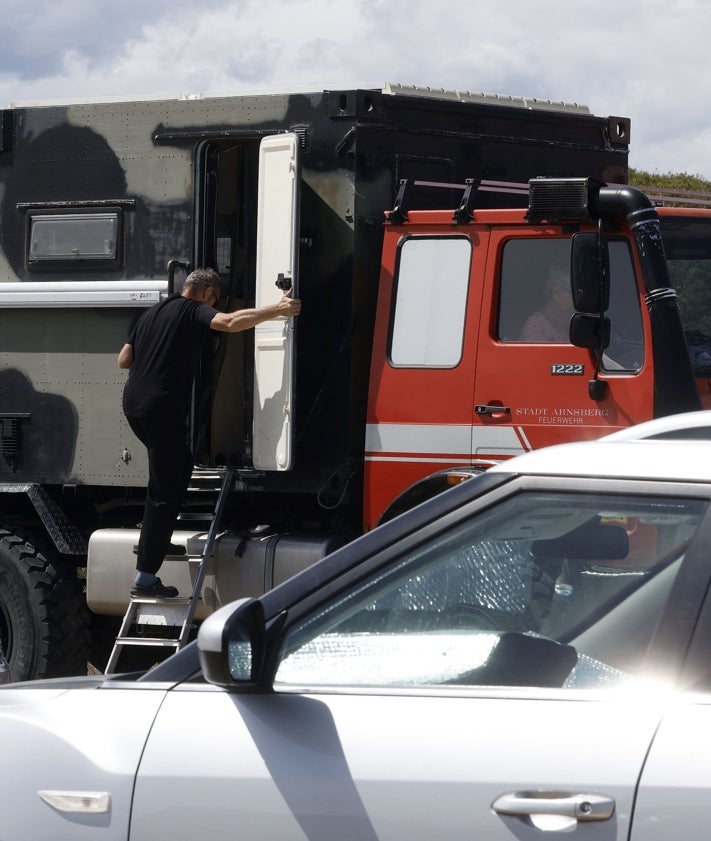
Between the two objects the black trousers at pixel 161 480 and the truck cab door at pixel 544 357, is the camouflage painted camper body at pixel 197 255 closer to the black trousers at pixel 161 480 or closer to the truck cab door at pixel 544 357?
the black trousers at pixel 161 480

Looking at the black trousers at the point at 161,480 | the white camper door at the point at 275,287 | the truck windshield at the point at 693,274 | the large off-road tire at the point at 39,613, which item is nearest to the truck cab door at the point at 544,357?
the truck windshield at the point at 693,274

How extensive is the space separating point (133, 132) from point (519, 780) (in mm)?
5732

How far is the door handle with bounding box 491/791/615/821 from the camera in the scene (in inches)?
94.5

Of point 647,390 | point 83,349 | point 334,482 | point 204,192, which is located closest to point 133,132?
point 204,192

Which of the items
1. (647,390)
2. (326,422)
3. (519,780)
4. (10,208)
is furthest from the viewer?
(10,208)

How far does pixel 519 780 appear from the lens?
2467mm

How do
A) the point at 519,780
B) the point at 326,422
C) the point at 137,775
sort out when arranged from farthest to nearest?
the point at 326,422
the point at 137,775
the point at 519,780

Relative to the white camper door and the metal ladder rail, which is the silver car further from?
the white camper door

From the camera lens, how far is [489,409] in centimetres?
679

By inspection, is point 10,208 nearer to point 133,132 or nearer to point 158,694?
point 133,132

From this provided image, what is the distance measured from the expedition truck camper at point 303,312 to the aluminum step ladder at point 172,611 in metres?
0.02

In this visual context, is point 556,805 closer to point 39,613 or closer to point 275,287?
point 275,287

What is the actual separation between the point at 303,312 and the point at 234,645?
15.3ft

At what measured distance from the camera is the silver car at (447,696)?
2459mm
